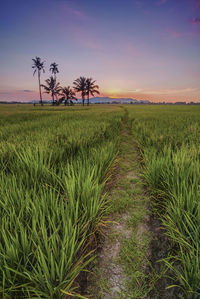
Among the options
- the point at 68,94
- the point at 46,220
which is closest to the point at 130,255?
the point at 46,220

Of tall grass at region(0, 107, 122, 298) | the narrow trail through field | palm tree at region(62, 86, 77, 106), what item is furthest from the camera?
palm tree at region(62, 86, 77, 106)

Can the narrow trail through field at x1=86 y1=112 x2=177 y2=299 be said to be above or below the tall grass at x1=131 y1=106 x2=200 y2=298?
below

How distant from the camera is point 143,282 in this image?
0.95m

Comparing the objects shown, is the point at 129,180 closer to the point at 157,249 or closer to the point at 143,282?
the point at 157,249

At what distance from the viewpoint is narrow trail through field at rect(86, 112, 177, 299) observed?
0.90 metres

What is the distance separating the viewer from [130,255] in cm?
111

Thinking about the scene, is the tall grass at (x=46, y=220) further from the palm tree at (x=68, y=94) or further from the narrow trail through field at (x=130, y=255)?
the palm tree at (x=68, y=94)

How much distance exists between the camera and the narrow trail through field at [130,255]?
90 cm

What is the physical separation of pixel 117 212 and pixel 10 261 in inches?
43.0

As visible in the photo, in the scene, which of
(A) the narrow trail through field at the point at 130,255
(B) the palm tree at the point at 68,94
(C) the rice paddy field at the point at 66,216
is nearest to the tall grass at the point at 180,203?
(C) the rice paddy field at the point at 66,216

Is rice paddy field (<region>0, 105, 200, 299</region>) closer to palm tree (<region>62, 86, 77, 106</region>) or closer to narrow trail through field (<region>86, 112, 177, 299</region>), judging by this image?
narrow trail through field (<region>86, 112, 177, 299</region>)

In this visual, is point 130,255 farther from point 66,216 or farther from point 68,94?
point 68,94

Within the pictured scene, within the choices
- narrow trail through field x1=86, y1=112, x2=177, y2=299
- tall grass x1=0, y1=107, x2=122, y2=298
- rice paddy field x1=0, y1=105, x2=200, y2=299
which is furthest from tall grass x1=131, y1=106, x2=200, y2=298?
tall grass x1=0, y1=107, x2=122, y2=298

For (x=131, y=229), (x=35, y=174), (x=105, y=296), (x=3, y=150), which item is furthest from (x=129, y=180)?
(x=3, y=150)
